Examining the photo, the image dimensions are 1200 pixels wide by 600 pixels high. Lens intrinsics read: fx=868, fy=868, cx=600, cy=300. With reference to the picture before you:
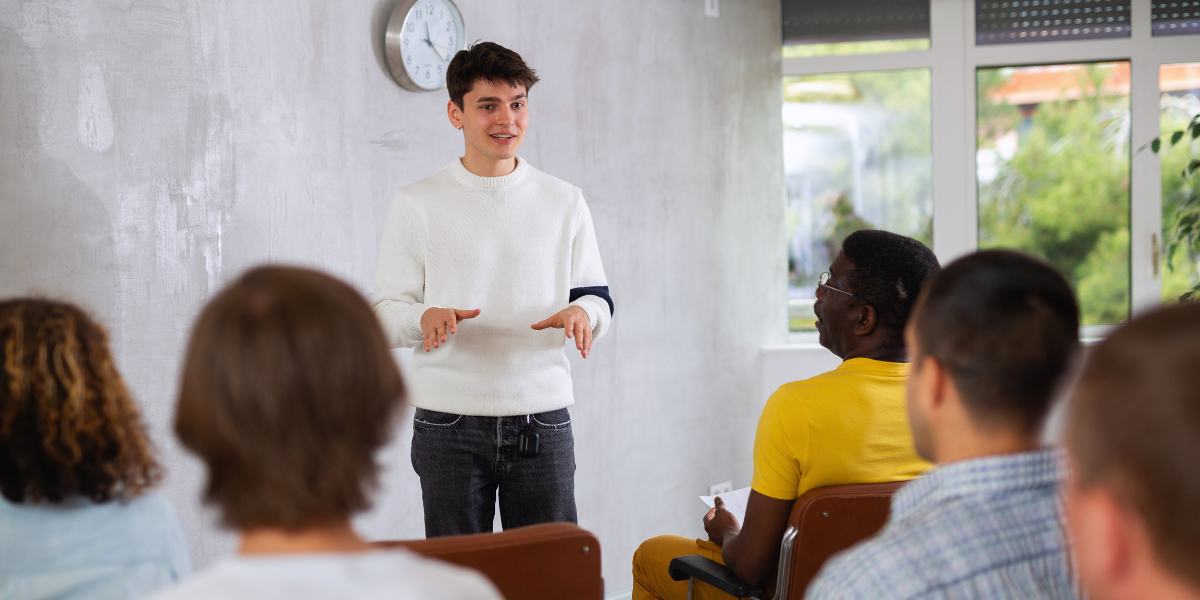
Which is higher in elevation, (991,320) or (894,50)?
(894,50)

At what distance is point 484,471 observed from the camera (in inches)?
80.8

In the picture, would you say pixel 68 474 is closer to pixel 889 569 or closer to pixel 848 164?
pixel 889 569

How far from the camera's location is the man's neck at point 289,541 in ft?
2.47

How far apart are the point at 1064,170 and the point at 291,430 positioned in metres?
4.95

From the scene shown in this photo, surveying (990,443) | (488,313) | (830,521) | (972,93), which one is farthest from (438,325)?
(972,93)

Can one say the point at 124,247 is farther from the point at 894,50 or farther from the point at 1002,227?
the point at 1002,227

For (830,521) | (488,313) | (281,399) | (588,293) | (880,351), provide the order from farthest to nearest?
(588,293) → (488,313) → (880,351) → (830,521) → (281,399)

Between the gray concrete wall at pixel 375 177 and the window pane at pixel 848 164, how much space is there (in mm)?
147

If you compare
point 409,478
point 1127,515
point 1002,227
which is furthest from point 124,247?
point 1002,227

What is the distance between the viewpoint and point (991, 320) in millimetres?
974

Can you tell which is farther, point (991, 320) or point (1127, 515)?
point (991, 320)

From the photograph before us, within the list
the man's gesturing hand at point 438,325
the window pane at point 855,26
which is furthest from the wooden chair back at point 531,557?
the window pane at point 855,26

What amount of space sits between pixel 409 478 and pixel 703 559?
1304 millimetres

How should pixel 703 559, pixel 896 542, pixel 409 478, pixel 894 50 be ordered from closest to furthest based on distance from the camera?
pixel 896 542 → pixel 703 559 → pixel 409 478 → pixel 894 50
